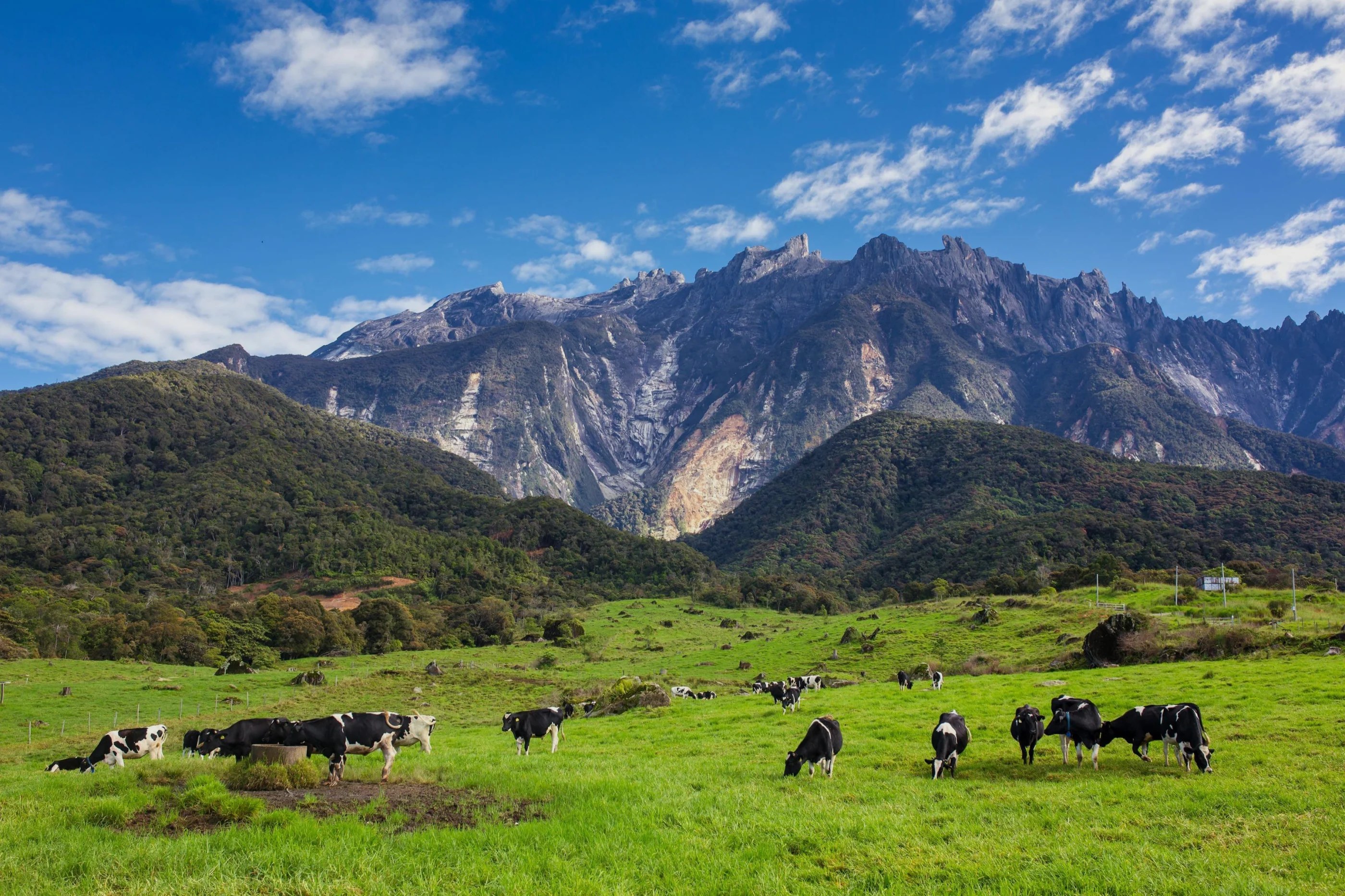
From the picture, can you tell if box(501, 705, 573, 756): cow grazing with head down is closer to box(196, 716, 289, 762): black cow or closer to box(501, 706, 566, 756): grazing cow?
box(501, 706, 566, 756): grazing cow

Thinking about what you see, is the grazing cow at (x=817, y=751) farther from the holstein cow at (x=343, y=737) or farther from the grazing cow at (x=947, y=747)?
the holstein cow at (x=343, y=737)

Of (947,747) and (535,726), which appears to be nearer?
(947,747)

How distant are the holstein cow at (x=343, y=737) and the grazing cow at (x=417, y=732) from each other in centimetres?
247

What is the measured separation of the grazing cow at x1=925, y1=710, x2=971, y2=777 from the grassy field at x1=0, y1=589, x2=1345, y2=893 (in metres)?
0.45

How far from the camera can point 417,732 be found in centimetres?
1923

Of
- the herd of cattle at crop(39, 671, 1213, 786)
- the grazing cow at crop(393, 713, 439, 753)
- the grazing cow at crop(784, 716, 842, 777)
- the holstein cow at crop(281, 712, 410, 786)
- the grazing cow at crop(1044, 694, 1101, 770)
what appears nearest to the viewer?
the herd of cattle at crop(39, 671, 1213, 786)

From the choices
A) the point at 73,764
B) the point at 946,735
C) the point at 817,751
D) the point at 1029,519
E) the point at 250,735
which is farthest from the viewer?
the point at 1029,519

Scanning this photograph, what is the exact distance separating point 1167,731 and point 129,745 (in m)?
29.0

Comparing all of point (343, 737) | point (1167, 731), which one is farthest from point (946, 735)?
point (343, 737)

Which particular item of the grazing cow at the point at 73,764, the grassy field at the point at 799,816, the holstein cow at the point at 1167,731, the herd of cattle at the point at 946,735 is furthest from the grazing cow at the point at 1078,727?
the grazing cow at the point at 73,764

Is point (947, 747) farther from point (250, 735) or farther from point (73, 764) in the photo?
point (73, 764)

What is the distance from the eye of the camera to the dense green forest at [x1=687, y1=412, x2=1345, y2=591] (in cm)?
11375

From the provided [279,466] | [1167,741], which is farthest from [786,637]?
[279,466]

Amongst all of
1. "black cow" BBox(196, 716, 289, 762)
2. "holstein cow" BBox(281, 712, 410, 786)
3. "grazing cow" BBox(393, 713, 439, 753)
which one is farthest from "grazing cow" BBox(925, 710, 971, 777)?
"black cow" BBox(196, 716, 289, 762)
